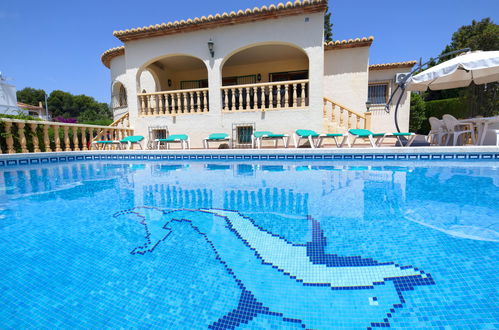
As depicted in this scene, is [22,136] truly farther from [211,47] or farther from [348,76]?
[348,76]

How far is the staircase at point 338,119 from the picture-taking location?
8.64 m

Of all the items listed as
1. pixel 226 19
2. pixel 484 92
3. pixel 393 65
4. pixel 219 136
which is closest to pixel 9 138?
pixel 219 136

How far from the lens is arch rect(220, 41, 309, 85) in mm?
10631

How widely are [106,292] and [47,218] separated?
1.97 meters

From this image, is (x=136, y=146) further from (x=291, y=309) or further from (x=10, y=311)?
(x=291, y=309)

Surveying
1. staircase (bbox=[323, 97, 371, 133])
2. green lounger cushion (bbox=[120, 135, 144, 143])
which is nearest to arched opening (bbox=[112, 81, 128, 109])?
green lounger cushion (bbox=[120, 135, 144, 143])

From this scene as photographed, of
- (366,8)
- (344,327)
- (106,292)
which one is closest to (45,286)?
(106,292)

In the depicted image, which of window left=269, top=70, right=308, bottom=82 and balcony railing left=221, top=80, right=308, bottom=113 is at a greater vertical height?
window left=269, top=70, right=308, bottom=82

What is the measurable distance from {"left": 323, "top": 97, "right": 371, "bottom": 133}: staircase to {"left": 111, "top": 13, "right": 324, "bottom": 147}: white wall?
53 centimetres

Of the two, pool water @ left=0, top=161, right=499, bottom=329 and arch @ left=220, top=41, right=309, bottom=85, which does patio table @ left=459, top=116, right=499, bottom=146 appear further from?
arch @ left=220, top=41, right=309, bottom=85

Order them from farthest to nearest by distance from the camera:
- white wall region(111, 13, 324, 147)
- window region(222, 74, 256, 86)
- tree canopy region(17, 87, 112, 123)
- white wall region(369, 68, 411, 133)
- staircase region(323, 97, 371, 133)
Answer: tree canopy region(17, 87, 112, 123) → window region(222, 74, 256, 86) → white wall region(369, 68, 411, 133) → staircase region(323, 97, 371, 133) → white wall region(111, 13, 324, 147)

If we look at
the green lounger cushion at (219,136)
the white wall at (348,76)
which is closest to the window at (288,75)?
the white wall at (348,76)

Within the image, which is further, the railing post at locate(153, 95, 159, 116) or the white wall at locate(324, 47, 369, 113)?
the white wall at locate(324, 47, 369, 113)

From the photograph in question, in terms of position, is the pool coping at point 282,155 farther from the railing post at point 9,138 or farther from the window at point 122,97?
the window at point 122,97
